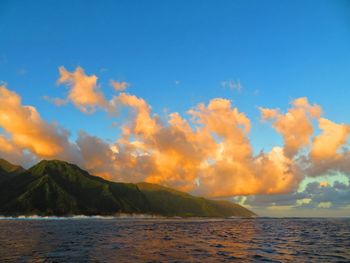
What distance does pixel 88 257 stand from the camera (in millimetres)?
48219

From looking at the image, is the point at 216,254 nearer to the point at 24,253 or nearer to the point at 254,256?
the point at 254,256

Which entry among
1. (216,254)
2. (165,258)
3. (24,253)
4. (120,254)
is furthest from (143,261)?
(24,253)

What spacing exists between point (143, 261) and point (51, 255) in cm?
1477

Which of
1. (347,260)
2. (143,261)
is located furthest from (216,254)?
(347,260)

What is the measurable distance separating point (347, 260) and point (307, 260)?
5.47 metres

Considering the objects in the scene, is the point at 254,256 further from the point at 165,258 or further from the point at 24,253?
the point at 24,253

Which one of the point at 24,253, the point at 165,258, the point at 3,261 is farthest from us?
the point at 24,253

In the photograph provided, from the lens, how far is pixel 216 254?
52.7 m

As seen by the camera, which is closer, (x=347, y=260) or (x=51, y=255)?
(x=347, y=260)

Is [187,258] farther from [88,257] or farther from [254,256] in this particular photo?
[88,257]

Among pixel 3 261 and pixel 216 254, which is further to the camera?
pixel 216 254

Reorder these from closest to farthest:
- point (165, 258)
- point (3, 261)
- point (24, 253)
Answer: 1. point (3, 261)
2. point (165, 258)
3. point (24, 253)

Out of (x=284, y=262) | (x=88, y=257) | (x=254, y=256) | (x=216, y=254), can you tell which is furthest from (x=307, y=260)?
(x=88, y=257)

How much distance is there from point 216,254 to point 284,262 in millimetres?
11399
